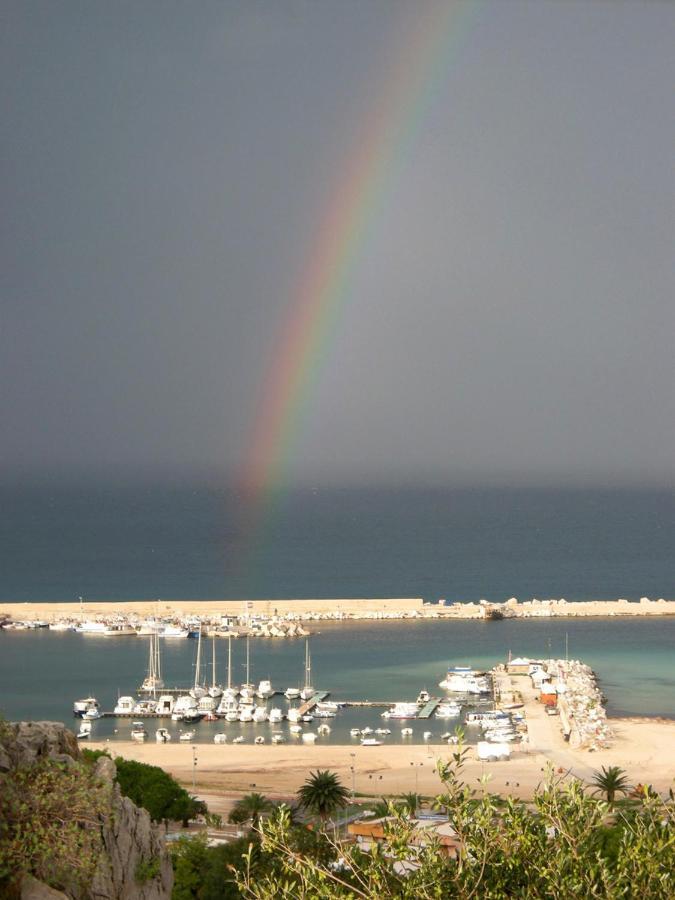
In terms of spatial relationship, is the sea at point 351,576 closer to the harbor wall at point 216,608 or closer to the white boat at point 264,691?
the white boat at point 264,691

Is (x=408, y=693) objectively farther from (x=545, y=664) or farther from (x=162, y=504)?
(x=162, y=504)

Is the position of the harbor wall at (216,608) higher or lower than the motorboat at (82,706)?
higher

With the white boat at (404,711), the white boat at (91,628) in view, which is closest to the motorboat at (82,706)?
the white boat at (404,711)

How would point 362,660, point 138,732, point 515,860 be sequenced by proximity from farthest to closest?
point 362,660 → point 138,732 → point 515,860

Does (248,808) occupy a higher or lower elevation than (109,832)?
lower

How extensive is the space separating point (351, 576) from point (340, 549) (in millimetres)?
21763

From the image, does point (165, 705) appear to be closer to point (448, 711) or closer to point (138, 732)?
point (138, 732)

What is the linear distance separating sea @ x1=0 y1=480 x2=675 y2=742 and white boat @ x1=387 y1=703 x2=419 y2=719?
759mm

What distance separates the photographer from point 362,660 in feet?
147

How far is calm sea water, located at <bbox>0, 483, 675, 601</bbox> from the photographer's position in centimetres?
7650

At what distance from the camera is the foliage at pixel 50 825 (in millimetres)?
8766

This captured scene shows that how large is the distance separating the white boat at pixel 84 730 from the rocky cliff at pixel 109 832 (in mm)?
22890

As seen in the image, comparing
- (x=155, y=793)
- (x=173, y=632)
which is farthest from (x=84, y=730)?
(x=173, y=632)

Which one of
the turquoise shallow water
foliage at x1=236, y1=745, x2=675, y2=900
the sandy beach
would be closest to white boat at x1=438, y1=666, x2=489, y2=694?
the turquoise shallow water
